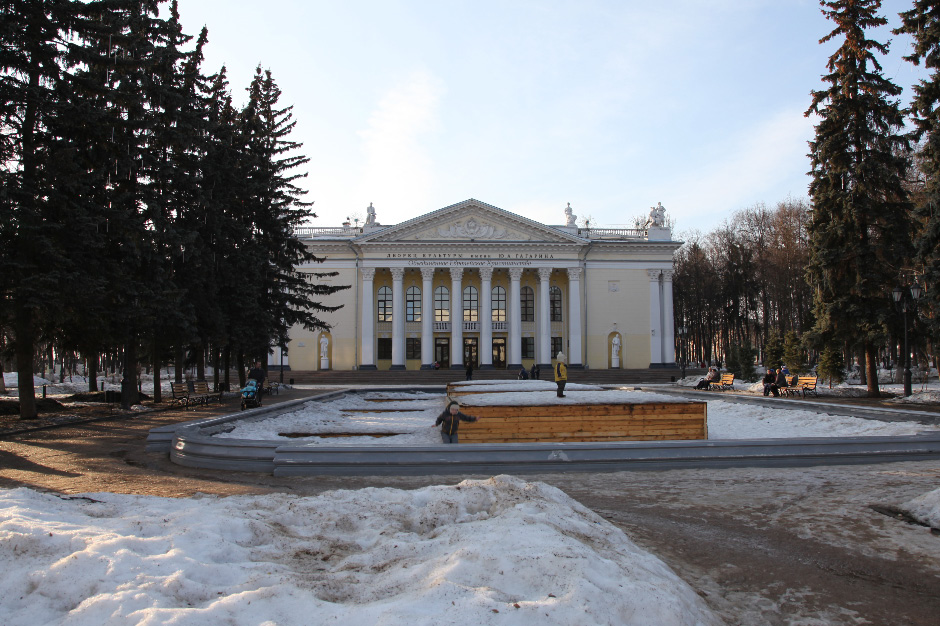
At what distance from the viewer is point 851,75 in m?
21.5

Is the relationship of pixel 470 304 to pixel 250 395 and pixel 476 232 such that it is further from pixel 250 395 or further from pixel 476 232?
pixel 250 395

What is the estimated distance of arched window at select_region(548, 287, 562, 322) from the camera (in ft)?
161

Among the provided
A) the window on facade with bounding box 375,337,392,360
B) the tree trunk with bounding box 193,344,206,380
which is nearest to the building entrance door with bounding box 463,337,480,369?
the window on facade with bounding box 375,337,392,360

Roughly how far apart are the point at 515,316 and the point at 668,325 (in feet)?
40.6

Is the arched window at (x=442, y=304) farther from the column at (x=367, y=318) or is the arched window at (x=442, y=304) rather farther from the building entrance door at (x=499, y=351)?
the column at (x=367, y=318)

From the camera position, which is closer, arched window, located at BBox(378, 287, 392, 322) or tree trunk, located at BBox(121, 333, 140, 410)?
tree trunk, located at BBox(121, 333, 140, 410)

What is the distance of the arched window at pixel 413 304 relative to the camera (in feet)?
159

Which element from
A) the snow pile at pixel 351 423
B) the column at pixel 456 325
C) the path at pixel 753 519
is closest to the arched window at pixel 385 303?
the column at pixel 456 325

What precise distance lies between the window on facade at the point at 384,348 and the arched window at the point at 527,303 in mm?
10805

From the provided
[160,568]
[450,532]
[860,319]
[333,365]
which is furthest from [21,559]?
[333,365]

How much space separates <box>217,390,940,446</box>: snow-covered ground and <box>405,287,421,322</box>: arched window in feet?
95.7

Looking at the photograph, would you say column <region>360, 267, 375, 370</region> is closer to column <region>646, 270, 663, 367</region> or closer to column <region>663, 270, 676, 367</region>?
column <region>646, 270, 663, 367</region>

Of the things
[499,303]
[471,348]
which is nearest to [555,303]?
[499,303]

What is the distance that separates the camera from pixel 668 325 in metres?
48.4
